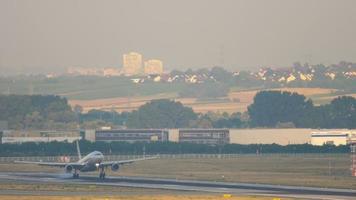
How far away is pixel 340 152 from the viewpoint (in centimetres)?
18950

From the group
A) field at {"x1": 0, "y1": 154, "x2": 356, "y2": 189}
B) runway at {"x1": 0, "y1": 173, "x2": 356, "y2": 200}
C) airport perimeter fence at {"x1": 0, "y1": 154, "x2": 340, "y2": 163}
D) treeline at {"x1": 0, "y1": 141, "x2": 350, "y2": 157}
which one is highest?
treeline at {"x1": 0, "y1": 141, "x2": 350, "y2": 157}

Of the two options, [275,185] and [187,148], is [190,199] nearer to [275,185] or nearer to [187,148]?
[275,185]

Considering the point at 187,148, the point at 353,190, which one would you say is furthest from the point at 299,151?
the point at 353,190

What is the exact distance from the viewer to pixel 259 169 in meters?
148

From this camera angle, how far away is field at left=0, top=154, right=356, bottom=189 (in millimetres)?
122688

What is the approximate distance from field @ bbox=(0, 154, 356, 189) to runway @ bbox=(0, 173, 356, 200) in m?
5.76

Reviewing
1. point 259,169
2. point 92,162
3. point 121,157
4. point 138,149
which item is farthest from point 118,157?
point 92,162

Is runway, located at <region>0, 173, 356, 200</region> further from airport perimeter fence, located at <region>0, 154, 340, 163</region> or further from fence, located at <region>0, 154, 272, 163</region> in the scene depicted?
airport perimeter fence, located at <region>0, 154, 340, 163</region>

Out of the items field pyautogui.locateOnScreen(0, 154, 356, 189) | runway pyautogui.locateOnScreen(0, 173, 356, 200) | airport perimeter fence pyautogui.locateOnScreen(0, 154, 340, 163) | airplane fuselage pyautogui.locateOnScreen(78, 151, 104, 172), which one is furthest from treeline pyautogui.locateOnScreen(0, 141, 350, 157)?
airplane fuselage pyautogui.locateOnScreen(78, 151, 104, 172)

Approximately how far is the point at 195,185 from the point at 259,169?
118 feet

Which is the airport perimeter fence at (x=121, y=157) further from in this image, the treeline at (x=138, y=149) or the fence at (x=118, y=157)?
the treeline at (x=138, y=149)

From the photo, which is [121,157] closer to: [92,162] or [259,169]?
[259,169]

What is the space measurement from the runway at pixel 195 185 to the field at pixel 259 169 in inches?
227

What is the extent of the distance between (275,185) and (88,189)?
20.9 meters
